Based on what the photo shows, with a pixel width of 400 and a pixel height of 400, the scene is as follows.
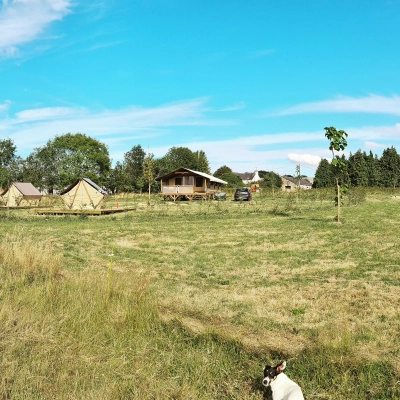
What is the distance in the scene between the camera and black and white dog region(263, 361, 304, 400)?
388 cm

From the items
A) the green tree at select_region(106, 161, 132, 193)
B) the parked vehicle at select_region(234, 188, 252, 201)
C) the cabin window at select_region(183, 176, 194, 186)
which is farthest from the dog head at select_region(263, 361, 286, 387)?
the green tree at select_region(106, 161, 132, 193)

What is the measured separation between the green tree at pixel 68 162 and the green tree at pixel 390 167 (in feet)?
172

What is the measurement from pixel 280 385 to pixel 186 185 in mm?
43379

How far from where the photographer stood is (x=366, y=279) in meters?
8.55

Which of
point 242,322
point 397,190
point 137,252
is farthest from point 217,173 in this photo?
point 242,322

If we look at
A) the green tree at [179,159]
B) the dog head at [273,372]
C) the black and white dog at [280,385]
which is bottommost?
the black and white dog at [280,385]

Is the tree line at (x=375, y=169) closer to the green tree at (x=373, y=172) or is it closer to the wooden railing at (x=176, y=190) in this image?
the green tree at (x=373, y=172)

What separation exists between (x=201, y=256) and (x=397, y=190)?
50668 mm

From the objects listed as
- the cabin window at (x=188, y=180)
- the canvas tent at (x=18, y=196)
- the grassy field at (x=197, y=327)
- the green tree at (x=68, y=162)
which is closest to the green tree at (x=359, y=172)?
the cabin window at (x=188, y=180)

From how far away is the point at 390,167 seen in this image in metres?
77.0

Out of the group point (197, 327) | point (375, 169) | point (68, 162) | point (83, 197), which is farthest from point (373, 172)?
point (197, 327)

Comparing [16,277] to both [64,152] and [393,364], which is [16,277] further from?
[64,152]

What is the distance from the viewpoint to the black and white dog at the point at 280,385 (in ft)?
Answer: 12.7

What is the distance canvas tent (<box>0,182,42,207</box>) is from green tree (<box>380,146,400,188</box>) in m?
63.4
